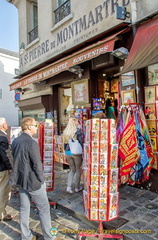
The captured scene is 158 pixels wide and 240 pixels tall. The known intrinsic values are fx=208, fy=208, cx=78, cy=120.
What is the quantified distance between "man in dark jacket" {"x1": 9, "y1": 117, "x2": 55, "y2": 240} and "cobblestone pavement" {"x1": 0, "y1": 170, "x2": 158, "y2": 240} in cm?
45

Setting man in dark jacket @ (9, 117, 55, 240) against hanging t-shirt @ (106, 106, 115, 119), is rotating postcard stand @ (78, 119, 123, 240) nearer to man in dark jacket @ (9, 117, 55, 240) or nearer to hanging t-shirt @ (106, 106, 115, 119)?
man in dark jacket @ (9, 117, 55, 240)

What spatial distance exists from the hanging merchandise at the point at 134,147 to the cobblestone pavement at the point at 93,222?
473 millimetres

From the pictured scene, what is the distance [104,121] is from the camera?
3.24 metres

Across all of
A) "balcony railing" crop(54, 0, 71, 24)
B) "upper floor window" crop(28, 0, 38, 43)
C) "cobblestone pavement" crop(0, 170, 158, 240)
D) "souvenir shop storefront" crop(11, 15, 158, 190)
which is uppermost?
"upper floor window" crop(28, 0, 38, 43)

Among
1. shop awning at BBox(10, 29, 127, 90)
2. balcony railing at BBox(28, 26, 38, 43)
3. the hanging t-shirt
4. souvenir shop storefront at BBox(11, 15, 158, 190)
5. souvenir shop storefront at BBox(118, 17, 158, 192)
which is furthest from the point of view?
balcony railing at BBox(28, 26, 38, 43)

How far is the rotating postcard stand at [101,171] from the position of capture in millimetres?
3238

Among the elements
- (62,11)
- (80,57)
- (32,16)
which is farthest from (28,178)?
(32,16)

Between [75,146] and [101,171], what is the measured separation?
166 cm

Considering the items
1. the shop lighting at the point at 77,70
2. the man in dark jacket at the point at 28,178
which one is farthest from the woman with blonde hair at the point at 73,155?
the shop lighting at the point at 77,70

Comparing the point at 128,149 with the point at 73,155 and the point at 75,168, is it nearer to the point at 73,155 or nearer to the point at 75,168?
the point at 73,155

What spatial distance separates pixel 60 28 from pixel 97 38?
252 centimetres

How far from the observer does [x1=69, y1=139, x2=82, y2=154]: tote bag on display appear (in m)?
4.82

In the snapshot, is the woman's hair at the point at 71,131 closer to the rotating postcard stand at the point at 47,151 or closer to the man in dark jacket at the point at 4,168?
the rotating postcard stand at the point at 47,151

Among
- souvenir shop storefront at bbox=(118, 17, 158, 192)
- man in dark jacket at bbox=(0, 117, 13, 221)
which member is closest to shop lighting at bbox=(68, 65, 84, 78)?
souvenir shop storefront at bbox=(118, 17, 158, 192)
